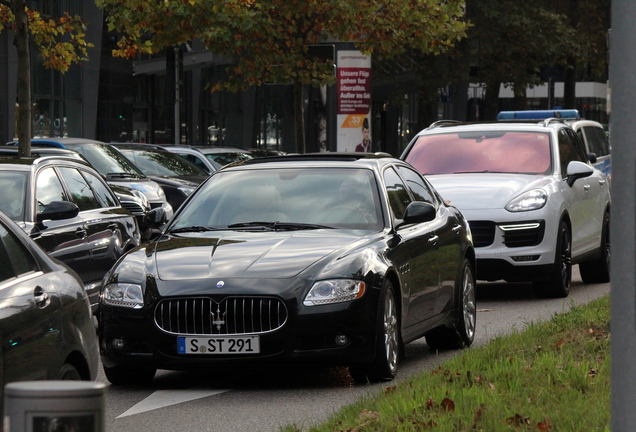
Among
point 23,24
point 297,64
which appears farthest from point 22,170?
point 297,64

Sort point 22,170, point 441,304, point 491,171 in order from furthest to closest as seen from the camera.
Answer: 1. point 491,171
2. point 22,170
3. point 441,304

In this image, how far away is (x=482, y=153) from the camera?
14.9 m

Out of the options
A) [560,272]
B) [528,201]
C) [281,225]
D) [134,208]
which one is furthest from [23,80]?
[281,225]

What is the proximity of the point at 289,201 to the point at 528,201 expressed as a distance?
479 cm

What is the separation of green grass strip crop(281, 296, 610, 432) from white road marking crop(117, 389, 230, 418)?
1.40m

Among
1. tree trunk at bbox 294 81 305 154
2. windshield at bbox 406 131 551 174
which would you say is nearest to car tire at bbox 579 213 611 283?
windshield at bbox 406 131 551 174

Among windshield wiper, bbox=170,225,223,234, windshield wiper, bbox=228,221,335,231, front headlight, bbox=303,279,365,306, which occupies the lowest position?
front headlight, bbox=303,279,365,306

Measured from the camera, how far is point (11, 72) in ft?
128

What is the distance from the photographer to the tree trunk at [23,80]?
Result: 17.1 meters

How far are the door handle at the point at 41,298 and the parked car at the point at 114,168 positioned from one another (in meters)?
11.6

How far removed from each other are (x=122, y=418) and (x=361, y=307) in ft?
5.32

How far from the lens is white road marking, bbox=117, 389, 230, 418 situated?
7716 millimetres

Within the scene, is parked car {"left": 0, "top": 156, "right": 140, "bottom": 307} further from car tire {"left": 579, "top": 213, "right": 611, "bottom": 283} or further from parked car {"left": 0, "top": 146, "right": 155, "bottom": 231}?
car tire {"left": 579, "top": 213, "right": 611, "bottom": 283}

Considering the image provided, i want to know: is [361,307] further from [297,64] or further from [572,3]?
[572,3]
